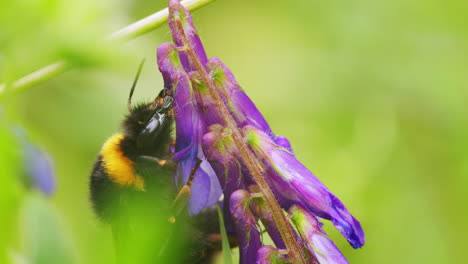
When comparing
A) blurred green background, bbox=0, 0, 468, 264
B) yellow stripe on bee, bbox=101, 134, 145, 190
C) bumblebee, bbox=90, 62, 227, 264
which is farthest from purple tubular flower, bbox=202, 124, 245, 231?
blurred green background, bbox=0, 0, 468, 264

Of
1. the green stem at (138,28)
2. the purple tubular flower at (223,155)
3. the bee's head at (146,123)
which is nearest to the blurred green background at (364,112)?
the bee's head at (146,123)

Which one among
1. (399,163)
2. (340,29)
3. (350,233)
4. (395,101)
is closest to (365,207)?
(399,163)

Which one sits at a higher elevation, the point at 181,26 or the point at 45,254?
the point at 181,26

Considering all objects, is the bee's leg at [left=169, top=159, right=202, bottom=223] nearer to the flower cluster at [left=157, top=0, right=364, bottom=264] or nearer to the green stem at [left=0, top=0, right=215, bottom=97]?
the flower cluster at [left=157, top=0, right=364, bottom=264]

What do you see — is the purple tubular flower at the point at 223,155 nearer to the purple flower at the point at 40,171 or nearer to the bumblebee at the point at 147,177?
the bumblebee at the point at 147,177

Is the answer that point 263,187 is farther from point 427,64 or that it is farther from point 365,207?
point 427,64

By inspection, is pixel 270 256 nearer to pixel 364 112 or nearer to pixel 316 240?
pixel 316 240
